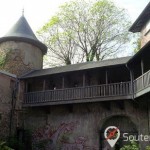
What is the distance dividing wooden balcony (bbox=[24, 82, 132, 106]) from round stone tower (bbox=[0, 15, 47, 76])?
3186 mm

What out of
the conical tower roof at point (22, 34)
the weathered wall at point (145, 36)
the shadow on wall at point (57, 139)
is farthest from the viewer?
the conical tower roof at point (22, 34)

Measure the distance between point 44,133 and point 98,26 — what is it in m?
14.7

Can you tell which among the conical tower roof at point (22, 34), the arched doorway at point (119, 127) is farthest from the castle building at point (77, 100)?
the conical tower roof at point (22, 34)

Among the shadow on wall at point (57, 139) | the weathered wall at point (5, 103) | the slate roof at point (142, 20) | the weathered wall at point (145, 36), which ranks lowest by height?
the shadow on wall at point (57, 139)

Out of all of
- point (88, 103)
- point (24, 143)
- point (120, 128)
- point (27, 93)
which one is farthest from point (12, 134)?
point (120, 128)

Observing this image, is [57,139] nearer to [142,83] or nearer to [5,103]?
[5,103]

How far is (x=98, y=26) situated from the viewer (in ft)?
103

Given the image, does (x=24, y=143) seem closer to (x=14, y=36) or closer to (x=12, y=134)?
(x=12, y=134)

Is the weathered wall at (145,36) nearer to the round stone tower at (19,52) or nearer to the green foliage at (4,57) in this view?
the round stone tower at (19,52)

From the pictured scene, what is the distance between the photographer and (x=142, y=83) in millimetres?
16375

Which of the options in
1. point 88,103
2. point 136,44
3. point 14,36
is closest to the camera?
point 88,103

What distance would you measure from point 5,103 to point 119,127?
8368mm

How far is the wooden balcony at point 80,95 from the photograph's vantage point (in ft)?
59.4
